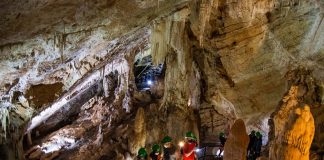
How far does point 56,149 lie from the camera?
1327cm

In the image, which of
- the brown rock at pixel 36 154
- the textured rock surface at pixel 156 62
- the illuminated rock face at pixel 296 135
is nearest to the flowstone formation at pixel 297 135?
the illuminated rock face at pixel 296 135

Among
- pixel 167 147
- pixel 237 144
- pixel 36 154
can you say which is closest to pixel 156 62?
pixel 167 147

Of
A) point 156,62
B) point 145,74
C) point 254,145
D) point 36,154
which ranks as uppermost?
point 145,74

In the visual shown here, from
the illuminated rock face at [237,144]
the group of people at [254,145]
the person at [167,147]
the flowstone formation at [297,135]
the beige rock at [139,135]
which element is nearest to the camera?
the flowstone formation at [297,135]

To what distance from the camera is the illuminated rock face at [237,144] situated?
5.81 m

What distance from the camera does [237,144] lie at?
584 cm

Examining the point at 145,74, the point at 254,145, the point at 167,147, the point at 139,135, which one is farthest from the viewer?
the point at 145,74

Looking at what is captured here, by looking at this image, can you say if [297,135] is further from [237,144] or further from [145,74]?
[145,74]

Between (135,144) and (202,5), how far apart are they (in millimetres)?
4566

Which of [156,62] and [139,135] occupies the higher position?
[156,62]

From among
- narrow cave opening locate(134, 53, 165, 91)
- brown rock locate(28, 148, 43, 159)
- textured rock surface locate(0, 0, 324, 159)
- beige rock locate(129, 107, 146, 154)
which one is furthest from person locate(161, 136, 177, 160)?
narrow cave opening locate(134, 53, 165, 91)

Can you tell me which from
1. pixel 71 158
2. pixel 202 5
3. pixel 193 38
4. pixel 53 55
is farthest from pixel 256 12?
pixel 71 158

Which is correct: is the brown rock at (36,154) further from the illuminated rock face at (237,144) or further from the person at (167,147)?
the illuminated rock face at (237,144)

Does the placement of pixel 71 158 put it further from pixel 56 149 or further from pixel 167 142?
pixel 167 142
